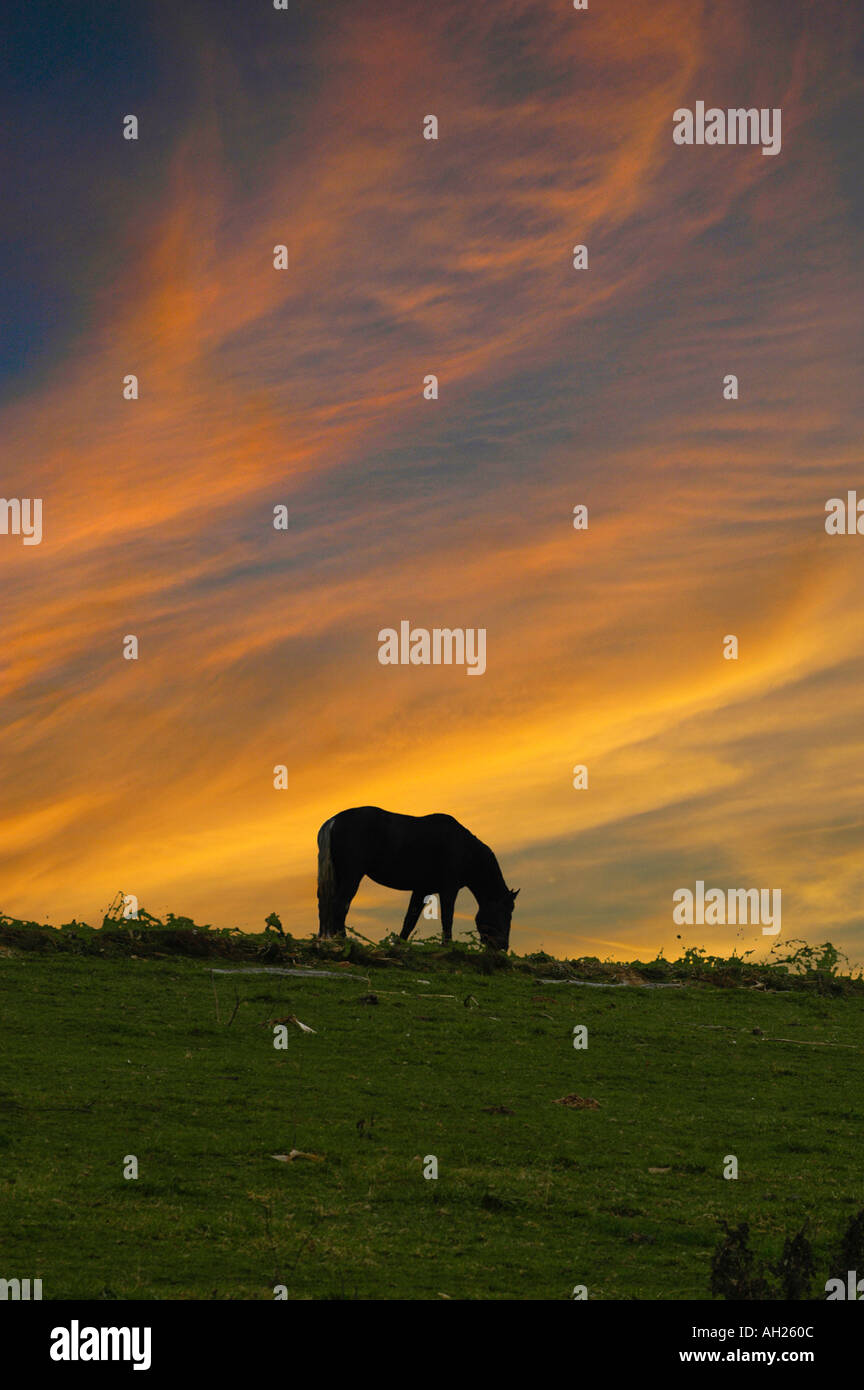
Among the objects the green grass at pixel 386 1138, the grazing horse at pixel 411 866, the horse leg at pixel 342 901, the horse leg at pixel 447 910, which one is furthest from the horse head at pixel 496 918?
the green grass at pixel 386 1138

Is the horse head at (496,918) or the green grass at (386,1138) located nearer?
the green grass at (386,1138)

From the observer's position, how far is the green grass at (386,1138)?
12820 millimetres

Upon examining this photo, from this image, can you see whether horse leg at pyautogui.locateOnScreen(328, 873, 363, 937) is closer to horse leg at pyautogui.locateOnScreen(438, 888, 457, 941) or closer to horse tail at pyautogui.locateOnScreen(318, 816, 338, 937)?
horse tail at pyautogui.locateOnScreen(318, 816, 338, 937)

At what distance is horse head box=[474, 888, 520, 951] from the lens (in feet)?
132

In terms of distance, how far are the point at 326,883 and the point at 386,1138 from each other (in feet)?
64.9

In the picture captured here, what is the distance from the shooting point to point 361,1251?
512 inches

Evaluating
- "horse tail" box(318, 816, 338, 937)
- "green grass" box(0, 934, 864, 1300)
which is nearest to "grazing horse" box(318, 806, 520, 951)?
"horse tail" box(318, 816, 338, 937)

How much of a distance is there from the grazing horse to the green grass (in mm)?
8876

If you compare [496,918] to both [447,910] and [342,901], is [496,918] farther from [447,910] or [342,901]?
[342,901]

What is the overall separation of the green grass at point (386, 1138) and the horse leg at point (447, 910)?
10.2 m

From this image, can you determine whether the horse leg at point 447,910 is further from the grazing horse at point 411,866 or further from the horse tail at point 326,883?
the horse tail at point 326,883

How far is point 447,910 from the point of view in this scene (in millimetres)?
38469

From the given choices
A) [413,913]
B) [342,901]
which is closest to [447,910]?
[413,913]
